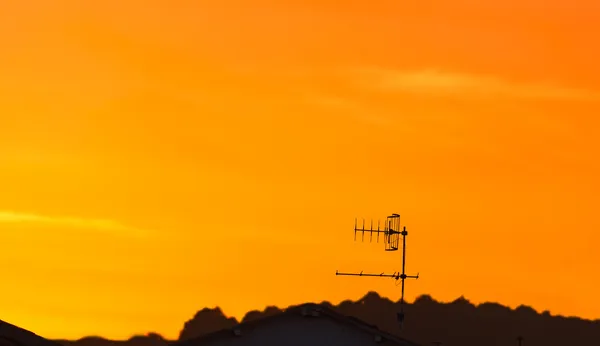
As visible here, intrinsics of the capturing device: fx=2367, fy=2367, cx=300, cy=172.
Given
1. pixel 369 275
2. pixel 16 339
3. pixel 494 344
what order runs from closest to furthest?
pixel 16 339 → pixel 369 275 → pixel 494 344

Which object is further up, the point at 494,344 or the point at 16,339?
the point at 494,344

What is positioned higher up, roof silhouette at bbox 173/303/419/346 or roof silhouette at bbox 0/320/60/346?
roof silhouette at bbox 173/303/419/346

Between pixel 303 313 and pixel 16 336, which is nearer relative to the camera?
pixel 16 336

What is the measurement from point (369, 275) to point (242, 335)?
6.27 meters

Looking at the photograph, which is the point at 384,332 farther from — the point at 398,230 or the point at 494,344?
the point at 494,344

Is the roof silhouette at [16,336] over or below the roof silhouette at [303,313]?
below

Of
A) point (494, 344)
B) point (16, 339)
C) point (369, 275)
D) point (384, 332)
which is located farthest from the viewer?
point (494, 344)

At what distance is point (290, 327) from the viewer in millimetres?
67062

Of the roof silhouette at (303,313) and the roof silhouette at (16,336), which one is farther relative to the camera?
the roof silhouette at (303,313)

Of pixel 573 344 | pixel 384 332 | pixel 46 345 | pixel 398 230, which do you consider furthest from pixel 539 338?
pixel 46 345

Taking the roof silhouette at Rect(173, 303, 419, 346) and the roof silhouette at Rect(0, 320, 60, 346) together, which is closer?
the roof silhouette at Rect(0, 320, 60, 346)

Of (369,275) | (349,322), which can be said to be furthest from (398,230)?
(349,322)

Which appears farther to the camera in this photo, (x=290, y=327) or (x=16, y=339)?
(x=290, y=327)

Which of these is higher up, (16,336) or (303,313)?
(303,313)
